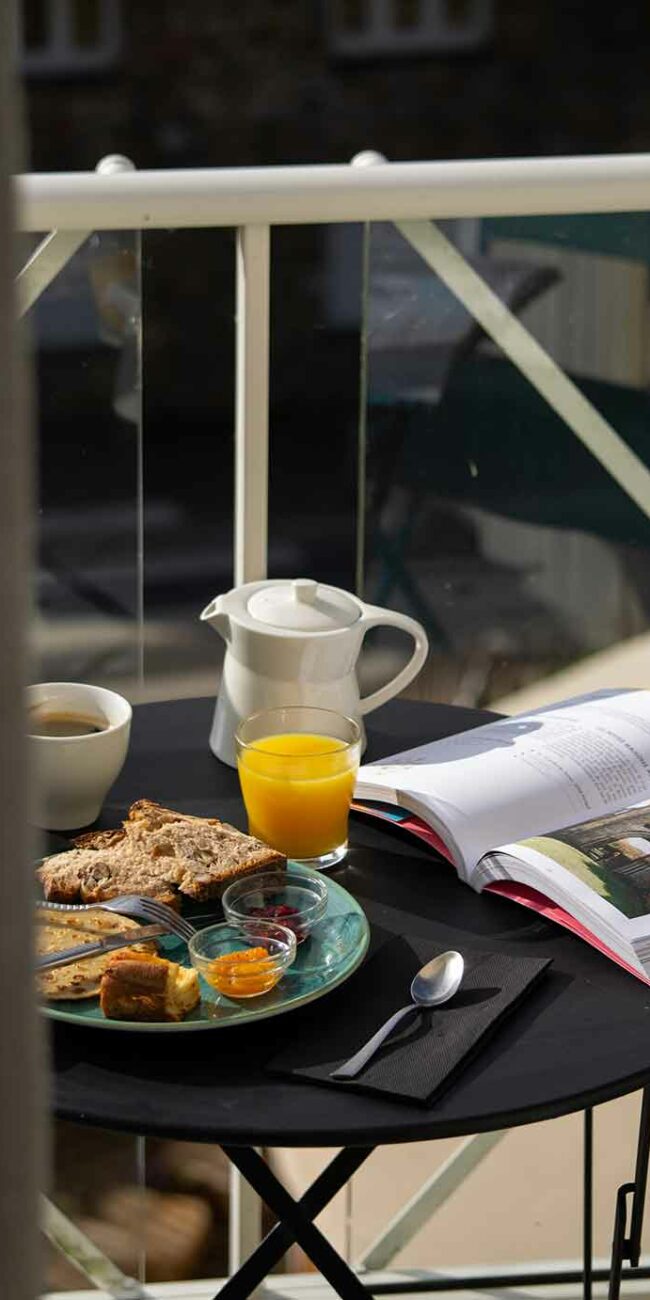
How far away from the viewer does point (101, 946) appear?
3.28ft

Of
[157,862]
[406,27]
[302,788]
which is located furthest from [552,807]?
[406,27]

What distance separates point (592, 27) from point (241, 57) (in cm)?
225

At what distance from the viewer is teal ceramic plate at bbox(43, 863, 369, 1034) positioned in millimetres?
962

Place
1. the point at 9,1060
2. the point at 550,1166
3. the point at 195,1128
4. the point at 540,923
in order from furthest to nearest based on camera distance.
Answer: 1. the point at 550,1166
2. the point at 540,923
3. the point at 195,1128
4. the point at 9,1060

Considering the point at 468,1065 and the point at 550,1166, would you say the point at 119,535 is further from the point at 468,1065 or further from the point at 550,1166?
the point at 468,1065

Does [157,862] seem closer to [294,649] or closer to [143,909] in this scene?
[143,909]

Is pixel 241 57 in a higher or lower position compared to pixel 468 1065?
lower

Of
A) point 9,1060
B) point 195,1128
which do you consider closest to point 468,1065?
point 195,1128

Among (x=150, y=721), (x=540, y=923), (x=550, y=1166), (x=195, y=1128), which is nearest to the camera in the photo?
(x=195, y=1128)

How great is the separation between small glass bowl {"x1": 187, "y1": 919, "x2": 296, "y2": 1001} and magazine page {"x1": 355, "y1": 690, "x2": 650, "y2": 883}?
0.18m

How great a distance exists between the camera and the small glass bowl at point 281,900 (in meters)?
1.07

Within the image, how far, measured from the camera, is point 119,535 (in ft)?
6.42

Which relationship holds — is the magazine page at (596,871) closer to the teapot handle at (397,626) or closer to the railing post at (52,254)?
the teapot handle at (397,626)

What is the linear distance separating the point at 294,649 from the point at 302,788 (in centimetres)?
16
